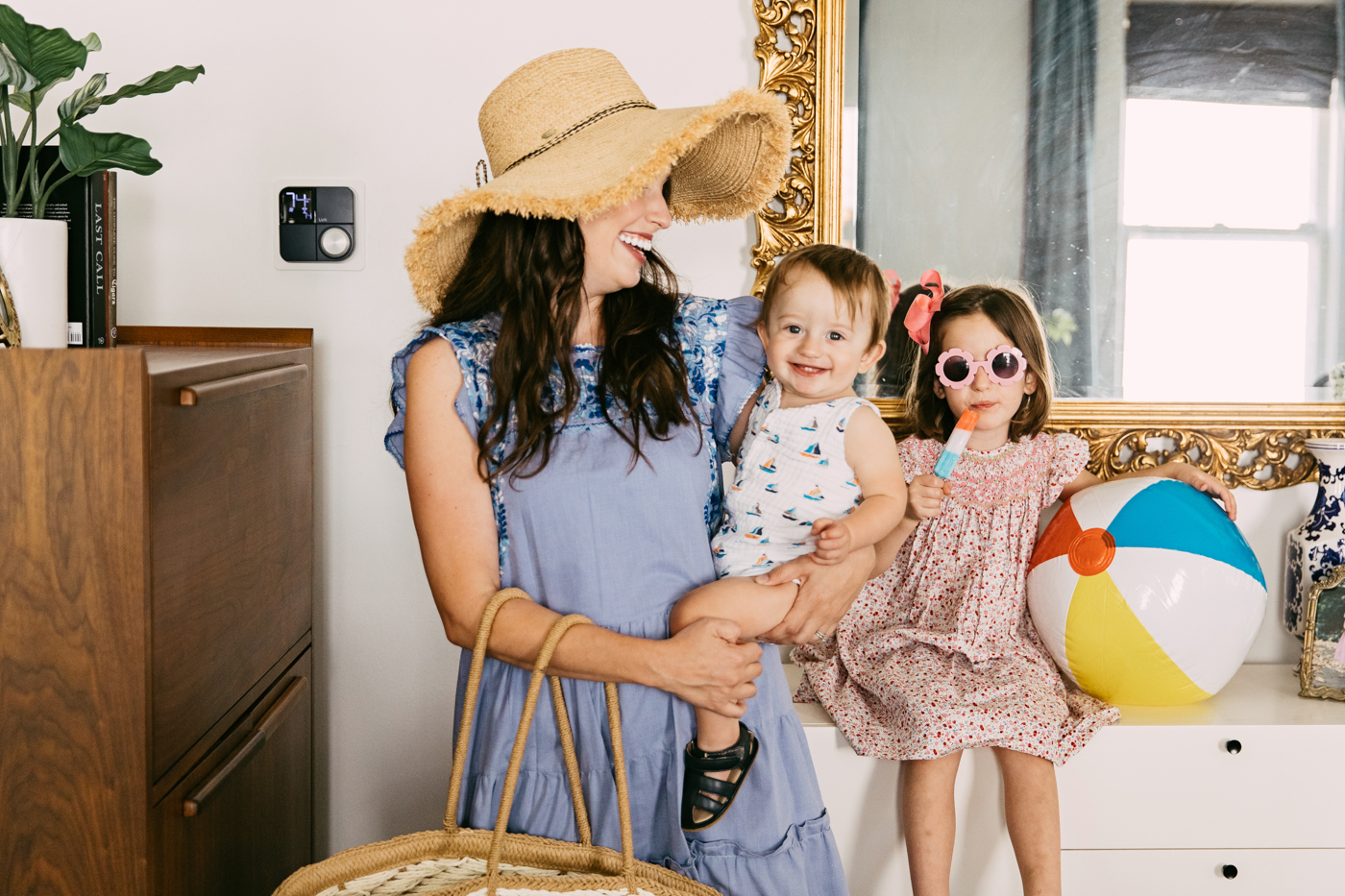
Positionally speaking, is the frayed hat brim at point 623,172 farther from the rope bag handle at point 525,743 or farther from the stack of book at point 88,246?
the stack of book at point 88,246

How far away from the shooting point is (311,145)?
71.7 inches

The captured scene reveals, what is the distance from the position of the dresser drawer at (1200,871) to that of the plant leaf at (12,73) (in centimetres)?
193

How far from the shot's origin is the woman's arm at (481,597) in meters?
1.04

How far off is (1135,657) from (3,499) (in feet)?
5.33

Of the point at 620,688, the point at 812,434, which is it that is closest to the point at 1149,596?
the point at 812,434

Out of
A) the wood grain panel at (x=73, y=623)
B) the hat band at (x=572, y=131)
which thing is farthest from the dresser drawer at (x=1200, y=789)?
the wood grain panel at (x=73, y=623)

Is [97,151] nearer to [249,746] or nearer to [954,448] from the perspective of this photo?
[249,746]

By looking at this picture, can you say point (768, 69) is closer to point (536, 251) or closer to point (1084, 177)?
point (1084, 177)

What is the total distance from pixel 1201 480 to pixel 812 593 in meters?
1.00

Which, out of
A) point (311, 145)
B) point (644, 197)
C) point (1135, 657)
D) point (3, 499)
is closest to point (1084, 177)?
point (1135, 657)

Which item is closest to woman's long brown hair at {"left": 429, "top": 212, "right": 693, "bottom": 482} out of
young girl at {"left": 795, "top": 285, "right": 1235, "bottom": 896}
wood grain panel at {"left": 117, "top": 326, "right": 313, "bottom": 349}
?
young girl at {"left": 795, "top": 285, "right": 1235, "bottom": 896}

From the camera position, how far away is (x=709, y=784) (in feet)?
3.66

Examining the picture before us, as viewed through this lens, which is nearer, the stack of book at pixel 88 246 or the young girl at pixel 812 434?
the young girl at pixel 812 434

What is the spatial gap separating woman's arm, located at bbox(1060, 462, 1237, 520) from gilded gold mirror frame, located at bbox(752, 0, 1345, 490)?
0.23 ft
